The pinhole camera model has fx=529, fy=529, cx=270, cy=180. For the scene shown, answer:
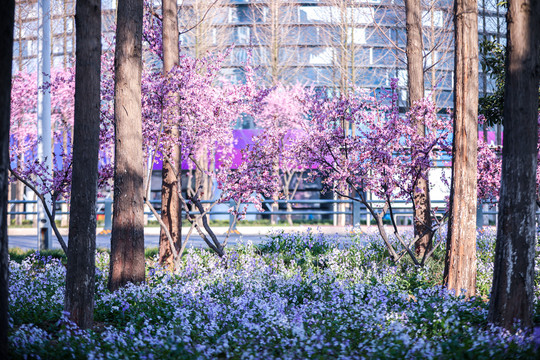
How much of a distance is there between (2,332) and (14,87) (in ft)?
79.8

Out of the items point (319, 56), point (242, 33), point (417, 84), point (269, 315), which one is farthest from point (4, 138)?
point (242, 33)

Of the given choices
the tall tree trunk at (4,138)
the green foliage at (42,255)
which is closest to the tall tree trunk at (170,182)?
the green foliage at (42,255)

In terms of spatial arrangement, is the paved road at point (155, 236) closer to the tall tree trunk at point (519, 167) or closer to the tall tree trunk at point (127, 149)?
the tall tree trunk at point (127, 149)

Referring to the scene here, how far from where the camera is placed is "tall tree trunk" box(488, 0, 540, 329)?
5875 millimetres

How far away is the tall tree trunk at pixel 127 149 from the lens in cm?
856

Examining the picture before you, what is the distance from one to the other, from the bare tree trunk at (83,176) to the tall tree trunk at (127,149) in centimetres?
224

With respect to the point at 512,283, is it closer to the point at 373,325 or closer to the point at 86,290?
the point at 373,325

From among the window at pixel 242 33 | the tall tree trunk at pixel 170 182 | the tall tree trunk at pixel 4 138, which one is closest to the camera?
the tall tree trunk at pixel 4 138

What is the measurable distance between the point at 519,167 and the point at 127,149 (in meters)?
5.79

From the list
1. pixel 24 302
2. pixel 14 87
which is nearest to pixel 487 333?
pixel 24 302

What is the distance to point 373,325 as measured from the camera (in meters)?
6.04

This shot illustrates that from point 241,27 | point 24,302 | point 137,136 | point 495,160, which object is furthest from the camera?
point 241,27

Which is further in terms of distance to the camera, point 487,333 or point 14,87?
point 14,87

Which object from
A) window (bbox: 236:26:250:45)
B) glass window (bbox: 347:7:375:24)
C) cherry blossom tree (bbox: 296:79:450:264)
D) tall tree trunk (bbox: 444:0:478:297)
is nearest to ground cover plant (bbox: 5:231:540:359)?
tall tree trunk (bbox: 444:0:478:297)
